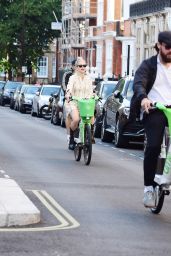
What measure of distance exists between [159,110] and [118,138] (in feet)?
49.2

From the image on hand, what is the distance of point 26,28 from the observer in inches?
3765

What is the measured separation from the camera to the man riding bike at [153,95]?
11.5m

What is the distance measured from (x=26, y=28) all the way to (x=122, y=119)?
6976cm

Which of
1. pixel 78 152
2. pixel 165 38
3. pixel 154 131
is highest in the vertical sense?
pixel 165 38

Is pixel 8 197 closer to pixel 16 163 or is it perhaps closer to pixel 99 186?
pixel 99 186

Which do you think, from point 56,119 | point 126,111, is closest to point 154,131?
point 126,111

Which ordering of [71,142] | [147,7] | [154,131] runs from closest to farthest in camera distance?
[154,131] → [71,142] → [147,7]

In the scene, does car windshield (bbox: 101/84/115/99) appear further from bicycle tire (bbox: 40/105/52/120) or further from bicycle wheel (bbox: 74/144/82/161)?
bicycle tire (bbox: 40/105/52/120)

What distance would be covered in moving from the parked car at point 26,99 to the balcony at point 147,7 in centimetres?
708

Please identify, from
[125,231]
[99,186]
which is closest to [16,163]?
[99,186]

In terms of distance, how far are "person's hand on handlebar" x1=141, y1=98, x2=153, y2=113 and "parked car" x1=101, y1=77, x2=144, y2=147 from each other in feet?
45.0

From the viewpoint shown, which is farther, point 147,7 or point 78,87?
point 147,7

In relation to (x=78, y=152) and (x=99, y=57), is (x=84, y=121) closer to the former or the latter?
(x=78, y=152)

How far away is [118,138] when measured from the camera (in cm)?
2656
